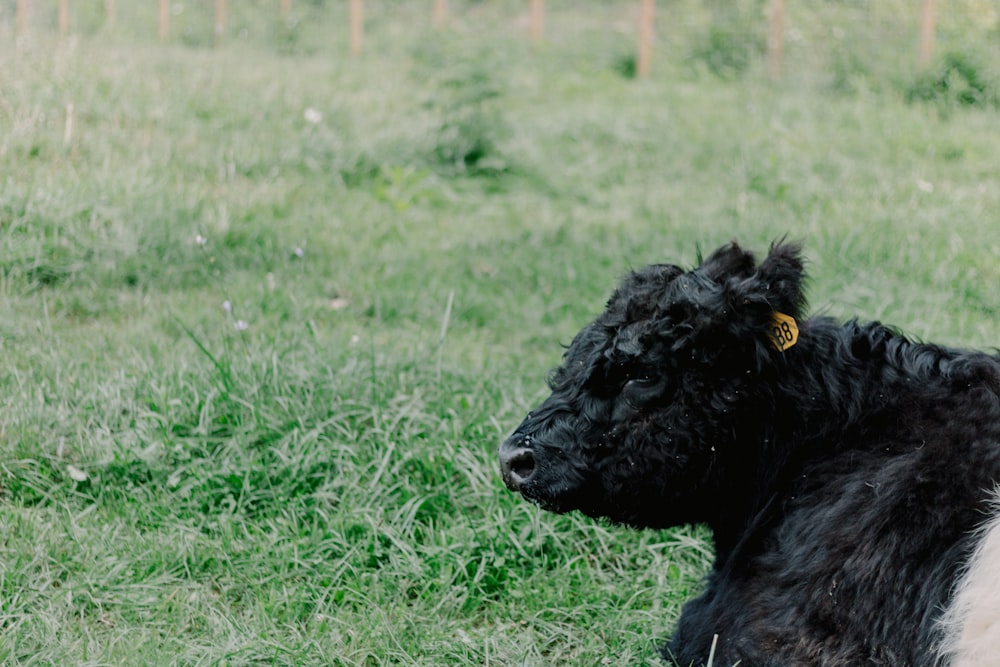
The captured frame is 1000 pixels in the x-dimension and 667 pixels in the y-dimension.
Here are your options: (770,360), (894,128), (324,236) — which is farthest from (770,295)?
(894,128)

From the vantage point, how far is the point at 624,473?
325cm

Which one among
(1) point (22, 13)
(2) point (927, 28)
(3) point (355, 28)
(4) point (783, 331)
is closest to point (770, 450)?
(4) point (783, 331)

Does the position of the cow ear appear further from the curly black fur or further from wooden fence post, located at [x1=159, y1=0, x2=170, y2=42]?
wooden fence post, located at [x1=159, y1=0, x2=170, y2=42]

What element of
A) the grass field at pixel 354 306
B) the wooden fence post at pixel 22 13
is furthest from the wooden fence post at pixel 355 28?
the wooden fence post at pixel 22 13

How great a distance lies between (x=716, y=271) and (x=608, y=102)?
31.9 ft

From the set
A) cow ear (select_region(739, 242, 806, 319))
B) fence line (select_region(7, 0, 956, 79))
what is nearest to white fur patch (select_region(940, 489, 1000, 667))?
cow ear (select_region(739, 242, 806, 319))

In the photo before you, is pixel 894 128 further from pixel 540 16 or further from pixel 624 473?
pixel 624 473

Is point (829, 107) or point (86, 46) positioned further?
point (829, 107)

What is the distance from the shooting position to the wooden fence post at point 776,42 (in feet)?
49.6

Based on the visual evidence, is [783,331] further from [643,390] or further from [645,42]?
[645,42]

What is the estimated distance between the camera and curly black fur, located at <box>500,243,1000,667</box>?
2.84m

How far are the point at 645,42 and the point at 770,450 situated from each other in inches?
522

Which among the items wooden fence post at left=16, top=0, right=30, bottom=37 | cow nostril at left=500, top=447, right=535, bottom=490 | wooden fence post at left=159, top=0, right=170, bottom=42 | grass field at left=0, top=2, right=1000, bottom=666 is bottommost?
grass field at left=0, top=2, right=1000, bottom=666

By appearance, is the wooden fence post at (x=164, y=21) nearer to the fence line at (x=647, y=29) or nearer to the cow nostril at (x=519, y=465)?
the fence line at (x=647, y=29)
